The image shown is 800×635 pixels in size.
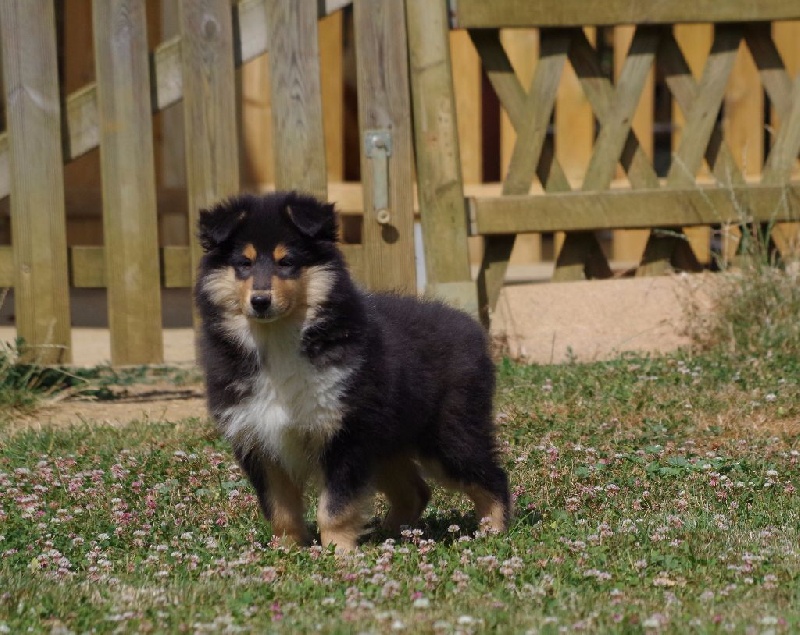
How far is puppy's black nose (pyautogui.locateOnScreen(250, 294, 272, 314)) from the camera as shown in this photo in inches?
191

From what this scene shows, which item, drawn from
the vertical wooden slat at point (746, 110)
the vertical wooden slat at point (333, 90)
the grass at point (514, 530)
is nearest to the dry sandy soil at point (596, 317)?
the grass at point (514, 530)

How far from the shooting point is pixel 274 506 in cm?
516

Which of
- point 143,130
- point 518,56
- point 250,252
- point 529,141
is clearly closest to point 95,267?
point 143,130

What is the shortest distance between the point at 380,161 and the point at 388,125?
0.22m

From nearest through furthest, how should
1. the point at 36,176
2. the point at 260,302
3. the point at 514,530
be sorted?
1. the point at 260,302
2. the point at 514,530
3. the point at 36,176

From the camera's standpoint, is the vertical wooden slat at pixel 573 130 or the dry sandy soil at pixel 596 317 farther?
the vertical wooden slat at pixel 573 130

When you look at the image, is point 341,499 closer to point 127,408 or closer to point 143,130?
point 127,408

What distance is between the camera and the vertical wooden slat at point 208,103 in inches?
311

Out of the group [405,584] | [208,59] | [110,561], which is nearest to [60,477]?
[110,561]

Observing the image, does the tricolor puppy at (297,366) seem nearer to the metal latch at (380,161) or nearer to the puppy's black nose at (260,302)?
the puppy's black nose at (260,302)

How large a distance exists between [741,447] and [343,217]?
288 inches

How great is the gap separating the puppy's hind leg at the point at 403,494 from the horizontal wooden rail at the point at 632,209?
3.32 m

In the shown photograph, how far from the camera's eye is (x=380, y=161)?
816cm

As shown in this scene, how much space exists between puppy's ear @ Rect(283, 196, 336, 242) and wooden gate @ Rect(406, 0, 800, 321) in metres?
3.39
